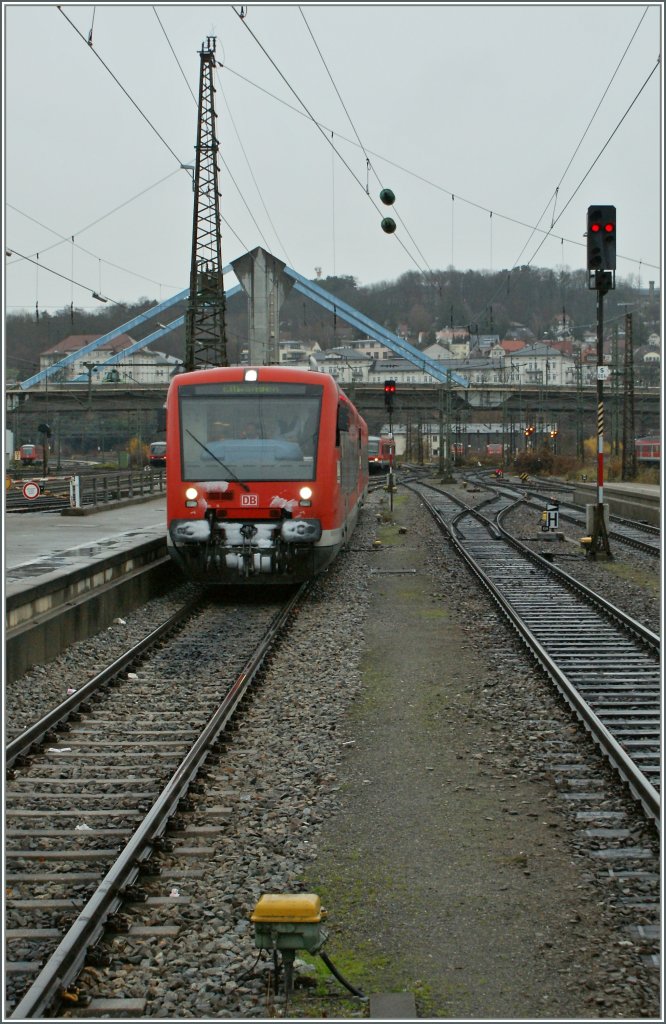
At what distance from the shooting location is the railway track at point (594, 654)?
7.18 metres

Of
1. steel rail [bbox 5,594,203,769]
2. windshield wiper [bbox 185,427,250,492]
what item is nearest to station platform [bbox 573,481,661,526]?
windshield wiper [bbox 185,427,250,492]

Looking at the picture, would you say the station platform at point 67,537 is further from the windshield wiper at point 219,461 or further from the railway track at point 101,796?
the railway track at point 101,796

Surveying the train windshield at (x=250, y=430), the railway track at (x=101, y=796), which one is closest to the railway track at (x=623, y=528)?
the train windshield at (x=250, y=430)

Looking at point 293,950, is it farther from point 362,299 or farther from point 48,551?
point 362,299

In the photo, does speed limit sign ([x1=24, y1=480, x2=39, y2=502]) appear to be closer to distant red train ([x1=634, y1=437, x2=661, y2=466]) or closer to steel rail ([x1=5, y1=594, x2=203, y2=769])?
steel rail ([x1=5, y1=594, x2=203, y2=769])

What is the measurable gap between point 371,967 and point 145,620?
9.56 m

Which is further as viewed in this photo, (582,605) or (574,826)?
(582,605)

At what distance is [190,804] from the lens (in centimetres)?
630

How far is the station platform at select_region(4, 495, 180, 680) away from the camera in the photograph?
10.3 metres

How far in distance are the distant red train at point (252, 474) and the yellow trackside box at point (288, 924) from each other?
9.59 metres

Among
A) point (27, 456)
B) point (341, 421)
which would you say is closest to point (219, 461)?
point (341, 421)

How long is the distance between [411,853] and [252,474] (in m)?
8.63

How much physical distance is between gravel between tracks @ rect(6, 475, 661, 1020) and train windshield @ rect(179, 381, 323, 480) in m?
3.51

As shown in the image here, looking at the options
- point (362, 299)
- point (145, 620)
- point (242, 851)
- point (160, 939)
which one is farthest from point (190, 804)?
point (362, 299)
